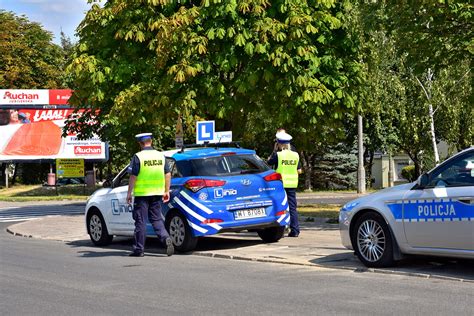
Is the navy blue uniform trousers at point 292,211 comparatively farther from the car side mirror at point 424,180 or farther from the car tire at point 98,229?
the car side mirror at point 424,180

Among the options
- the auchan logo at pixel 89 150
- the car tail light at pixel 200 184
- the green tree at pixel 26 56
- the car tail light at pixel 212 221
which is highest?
the green tree at pixel 26 56

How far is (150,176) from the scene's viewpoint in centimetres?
1276

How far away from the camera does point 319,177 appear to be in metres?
49.2

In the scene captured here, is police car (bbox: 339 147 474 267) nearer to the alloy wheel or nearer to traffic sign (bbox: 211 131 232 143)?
the alloy wheel

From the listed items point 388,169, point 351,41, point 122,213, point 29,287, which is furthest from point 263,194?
point 388,169

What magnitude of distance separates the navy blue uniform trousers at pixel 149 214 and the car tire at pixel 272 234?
218 centimetres

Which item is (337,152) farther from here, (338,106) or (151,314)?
(151,314)

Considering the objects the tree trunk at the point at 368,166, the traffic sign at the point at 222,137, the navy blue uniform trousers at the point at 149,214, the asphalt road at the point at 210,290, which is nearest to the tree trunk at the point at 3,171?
the tree trunk at the point at 368,166

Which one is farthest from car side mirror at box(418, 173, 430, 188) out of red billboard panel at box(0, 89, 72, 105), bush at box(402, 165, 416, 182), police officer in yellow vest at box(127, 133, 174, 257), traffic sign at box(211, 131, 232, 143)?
red billboard panel at box(0, 89, 72, 105)

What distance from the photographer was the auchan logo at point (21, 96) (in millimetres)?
57219

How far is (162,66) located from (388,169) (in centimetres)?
3716

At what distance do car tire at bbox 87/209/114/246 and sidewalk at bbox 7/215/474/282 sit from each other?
7.7 inches

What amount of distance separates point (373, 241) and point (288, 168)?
462cm

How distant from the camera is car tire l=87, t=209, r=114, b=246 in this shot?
15.3 meters
